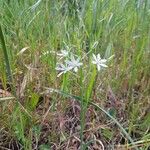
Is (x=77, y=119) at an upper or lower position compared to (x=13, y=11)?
lower

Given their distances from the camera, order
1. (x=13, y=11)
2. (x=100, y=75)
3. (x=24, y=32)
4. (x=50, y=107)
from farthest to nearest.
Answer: (x=13, y=11) → (x=24, y=32) → (x=100, y=75) → (x=50, y=107)

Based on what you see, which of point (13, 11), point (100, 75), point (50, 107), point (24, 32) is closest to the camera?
point (50, 107)

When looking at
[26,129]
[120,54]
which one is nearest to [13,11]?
[120,54]

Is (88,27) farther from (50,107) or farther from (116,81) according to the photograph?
(50,107)

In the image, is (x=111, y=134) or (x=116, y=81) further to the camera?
(x=116, y=81)

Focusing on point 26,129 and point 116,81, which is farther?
point 116,81

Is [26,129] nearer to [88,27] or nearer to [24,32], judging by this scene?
[24,32]

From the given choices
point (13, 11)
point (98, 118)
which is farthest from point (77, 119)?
point (13, 11)
